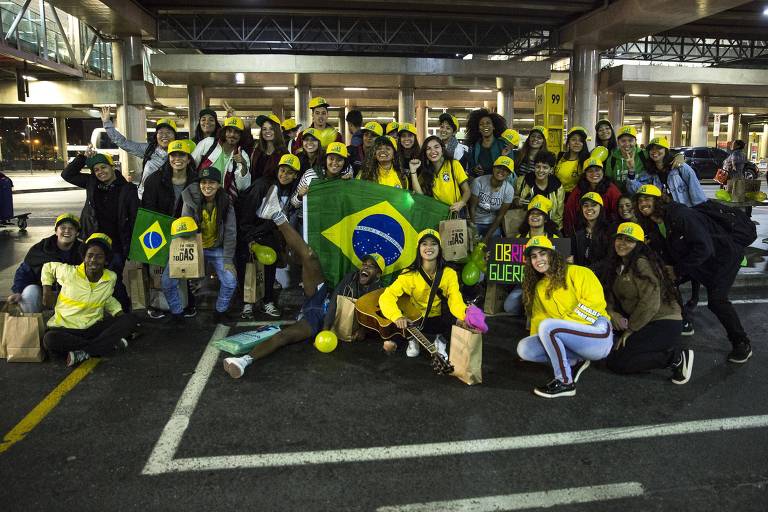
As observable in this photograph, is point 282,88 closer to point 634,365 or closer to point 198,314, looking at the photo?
point 198,314

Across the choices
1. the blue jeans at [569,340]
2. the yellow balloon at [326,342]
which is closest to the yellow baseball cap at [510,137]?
the blue jeans at [569,340]

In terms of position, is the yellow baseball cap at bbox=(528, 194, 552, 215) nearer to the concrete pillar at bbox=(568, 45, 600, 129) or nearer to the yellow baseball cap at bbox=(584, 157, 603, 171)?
the yellow baseball cap at bbox=(584, 157, 603, 171)

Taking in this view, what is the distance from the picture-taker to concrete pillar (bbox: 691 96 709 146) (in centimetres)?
2992

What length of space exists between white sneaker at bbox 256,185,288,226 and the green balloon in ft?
6.97

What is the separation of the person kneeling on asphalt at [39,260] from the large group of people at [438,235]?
0.01 m

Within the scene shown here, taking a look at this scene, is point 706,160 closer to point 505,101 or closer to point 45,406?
point 505,101

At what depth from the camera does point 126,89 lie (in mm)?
21266

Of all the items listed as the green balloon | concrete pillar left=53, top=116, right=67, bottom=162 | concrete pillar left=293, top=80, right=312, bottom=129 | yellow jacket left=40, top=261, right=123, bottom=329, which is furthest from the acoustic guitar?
concrete pillar left=53, top=116, right=67, bottom=162

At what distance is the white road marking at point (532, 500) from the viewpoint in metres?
2.86

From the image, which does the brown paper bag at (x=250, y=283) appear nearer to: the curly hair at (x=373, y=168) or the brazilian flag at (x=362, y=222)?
the brazilian flag at (x=362, y=222)

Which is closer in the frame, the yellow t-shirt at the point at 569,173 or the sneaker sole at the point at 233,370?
the sneaker sole at the point at 233,370

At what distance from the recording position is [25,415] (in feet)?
12.7

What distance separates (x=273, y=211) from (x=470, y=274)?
233 cm

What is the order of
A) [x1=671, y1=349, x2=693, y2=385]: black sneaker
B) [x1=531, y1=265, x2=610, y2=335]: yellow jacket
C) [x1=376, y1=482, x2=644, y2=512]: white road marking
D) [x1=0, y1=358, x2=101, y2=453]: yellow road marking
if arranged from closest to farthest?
1. [x1=376, y1=482, x2=644, y2=512]: white road marking
2. [x1=0, y1=358, x2=101, y2=453]: yellow road marking
3. [x1=531, y1=265, x2=610, y2=335]: yellow jacket
4. [x1=671, y1=349, x2=693, y2=385]: black sneaker
